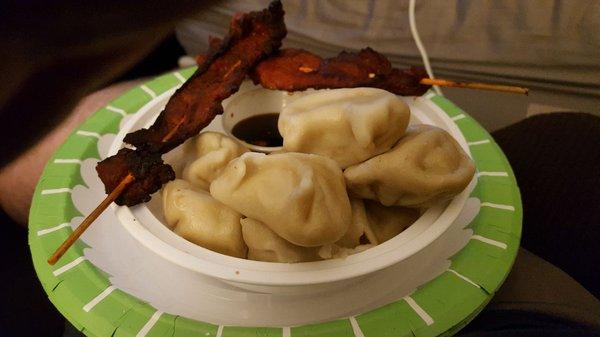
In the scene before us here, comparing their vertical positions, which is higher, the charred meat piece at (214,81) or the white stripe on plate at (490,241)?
the charred meat piece at (214,81)

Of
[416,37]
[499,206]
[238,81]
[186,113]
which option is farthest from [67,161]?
[416,37]

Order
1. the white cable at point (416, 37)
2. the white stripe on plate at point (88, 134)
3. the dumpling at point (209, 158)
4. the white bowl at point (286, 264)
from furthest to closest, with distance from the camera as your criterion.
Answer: the white cable at point (416, 37) → the white stripe on plate at point (88, 134) → the dumpling at point (209, 158) → the white bowl at point (286, 264)

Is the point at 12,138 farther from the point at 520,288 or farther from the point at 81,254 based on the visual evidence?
the point at 520,288

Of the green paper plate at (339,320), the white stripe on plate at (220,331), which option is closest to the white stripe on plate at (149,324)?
the green paper plate at (339,320)

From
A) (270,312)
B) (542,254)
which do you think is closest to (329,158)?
(270,312)

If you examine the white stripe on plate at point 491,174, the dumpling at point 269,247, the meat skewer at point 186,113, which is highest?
the meat skewer at point 186,113

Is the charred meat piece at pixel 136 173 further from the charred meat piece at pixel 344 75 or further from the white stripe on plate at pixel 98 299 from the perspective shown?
the charred meat piece at pixel 344 75

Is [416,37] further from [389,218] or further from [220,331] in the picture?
[220,331]
